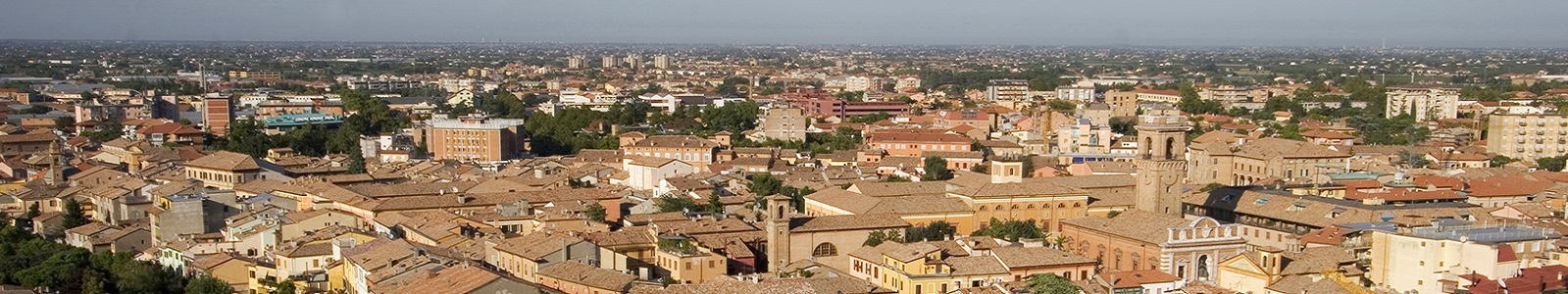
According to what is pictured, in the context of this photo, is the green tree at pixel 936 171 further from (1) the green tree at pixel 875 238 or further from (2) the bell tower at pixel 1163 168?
(1) the green tree at pixel 875 238

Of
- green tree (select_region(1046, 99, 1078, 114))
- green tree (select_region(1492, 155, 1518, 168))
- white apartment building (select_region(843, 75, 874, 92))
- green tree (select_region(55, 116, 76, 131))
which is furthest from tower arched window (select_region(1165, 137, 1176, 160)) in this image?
white apartment building (select_region(843, 75, 874, 92))

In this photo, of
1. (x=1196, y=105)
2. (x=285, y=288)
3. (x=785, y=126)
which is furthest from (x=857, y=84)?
(x=285, y=288)

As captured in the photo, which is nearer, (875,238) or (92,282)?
(92,282)


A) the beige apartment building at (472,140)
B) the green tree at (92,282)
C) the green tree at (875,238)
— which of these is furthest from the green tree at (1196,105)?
the green tree at (92,282)

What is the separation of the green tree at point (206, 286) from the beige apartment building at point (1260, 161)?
61.6 ft

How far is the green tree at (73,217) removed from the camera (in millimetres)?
23969

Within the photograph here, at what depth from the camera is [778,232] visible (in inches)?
739

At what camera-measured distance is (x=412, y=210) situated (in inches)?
894

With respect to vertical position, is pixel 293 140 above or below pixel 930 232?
below

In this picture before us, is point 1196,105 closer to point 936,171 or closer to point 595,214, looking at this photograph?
point 936,171

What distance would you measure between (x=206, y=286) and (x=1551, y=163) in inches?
1016

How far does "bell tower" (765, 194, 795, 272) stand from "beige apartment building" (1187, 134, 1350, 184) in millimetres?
14576

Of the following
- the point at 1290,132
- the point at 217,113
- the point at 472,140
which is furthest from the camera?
the point at 217,113

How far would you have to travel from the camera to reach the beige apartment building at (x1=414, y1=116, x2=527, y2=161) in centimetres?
3738
